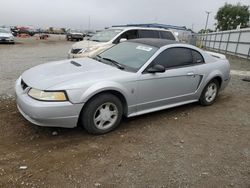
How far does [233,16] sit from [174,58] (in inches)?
2325

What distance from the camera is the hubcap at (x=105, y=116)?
377 centimetres

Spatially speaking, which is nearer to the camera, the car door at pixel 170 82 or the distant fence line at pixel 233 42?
the car door at pixel 170 82

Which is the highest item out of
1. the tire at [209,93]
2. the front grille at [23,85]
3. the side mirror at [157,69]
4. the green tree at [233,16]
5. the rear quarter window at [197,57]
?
the green tree at [233,16]

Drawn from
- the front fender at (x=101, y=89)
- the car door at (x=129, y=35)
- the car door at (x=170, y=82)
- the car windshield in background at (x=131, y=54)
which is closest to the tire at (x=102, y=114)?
the front fender at (x=101, y=89)

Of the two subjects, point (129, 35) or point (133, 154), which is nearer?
point (133, 154)

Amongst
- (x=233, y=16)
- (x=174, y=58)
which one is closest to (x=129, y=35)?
(x=174, y=58)

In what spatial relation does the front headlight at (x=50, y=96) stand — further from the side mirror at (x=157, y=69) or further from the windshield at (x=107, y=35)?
the windshield at (x=107, y=35)

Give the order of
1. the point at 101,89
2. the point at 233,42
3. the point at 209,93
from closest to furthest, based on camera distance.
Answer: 1. the point at 101,89
2. the point at 209,93
3. the point at 233,42

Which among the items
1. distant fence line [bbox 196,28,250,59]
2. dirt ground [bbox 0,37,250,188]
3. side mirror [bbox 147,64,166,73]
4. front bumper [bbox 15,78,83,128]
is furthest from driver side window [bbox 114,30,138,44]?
distant fence line [bbox 196,28,250,59]

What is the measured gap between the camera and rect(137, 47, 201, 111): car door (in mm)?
4176

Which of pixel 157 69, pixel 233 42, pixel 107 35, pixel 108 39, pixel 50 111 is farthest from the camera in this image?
pixel 233 42

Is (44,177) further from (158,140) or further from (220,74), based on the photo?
(220,74)

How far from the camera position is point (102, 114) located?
12.5ft

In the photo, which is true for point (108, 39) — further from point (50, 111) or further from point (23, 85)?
point (50, 111)
